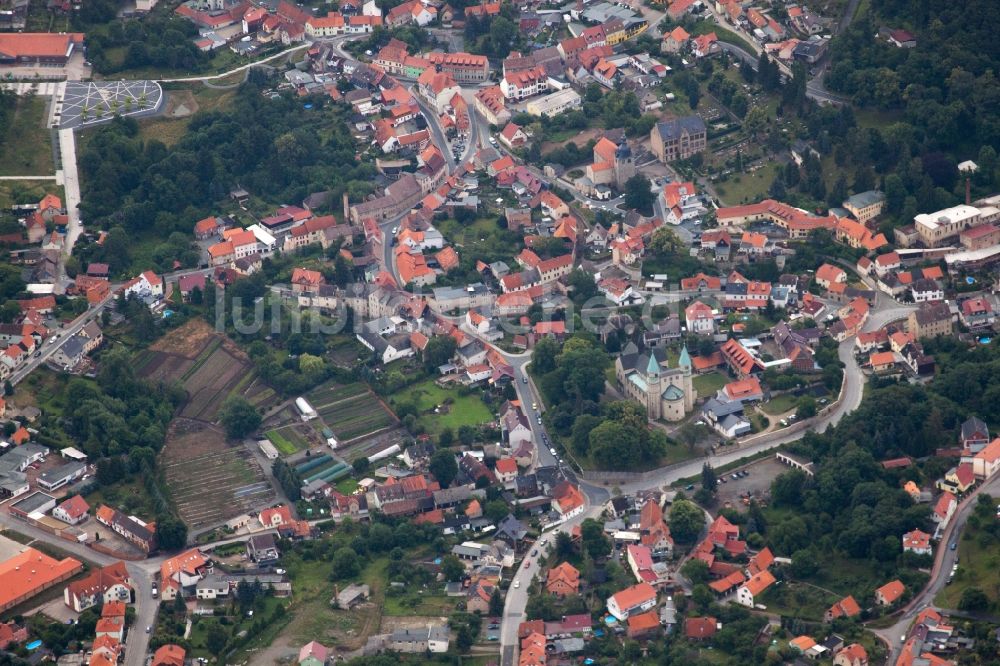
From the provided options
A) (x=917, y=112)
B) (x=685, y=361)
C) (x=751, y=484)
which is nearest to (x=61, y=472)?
(x=685, y=361)

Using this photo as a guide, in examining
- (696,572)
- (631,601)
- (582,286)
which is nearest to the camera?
(631,601)

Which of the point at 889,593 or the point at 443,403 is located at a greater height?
the point at 889,593

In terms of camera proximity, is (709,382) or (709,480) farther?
(709,382)

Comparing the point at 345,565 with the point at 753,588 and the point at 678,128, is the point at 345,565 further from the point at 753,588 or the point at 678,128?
the point at 678,128

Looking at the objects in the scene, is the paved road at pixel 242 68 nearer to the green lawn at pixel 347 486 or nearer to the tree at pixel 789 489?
the green lawn at pixel 347 486

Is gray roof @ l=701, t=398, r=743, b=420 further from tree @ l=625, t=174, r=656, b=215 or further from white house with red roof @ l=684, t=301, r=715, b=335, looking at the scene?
tree @ l=625, t=174, r=656, b=215

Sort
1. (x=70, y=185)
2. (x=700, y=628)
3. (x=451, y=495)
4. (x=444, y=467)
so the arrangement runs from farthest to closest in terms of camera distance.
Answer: (x=70, y=185) → (x=444, y=467) → (x=451, y=495) → (x=700, y=628)

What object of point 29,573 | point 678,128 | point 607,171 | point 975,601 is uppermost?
point 678,128

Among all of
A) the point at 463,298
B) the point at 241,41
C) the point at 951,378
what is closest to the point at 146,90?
the point at 241,41
